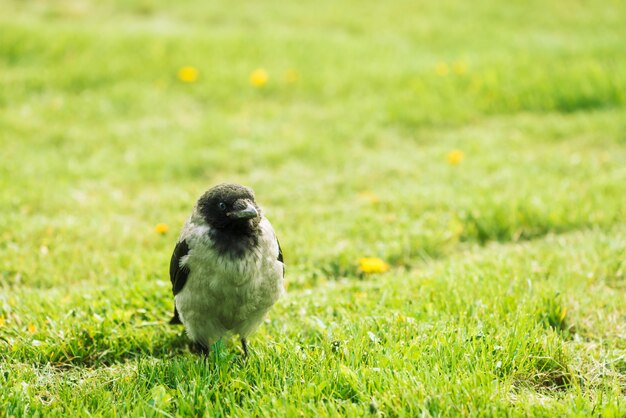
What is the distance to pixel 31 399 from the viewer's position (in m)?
3.17

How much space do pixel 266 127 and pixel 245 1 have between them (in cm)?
519

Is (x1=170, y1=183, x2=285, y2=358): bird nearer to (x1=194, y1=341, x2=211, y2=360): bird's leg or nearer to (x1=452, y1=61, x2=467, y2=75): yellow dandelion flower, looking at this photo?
(x1=194, y1=341, x2=211, y2=360): bird's leg

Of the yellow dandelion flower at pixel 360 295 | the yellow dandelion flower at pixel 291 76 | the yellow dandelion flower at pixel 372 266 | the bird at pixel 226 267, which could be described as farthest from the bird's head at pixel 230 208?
the yellow dandelion flower at pixel 291 76

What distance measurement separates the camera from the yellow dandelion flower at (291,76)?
8.90 meters

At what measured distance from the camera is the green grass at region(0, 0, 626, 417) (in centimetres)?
334

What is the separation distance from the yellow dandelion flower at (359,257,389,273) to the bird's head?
1.44m

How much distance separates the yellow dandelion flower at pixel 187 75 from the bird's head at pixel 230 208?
5.48m

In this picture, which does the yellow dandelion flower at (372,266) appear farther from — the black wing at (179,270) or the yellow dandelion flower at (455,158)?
the yellow dandelion flower at (455,158)

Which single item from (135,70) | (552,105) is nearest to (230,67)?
(135,70)

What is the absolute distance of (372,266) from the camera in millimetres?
4887

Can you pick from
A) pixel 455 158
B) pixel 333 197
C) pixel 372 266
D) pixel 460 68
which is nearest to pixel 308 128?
pixel 333 197

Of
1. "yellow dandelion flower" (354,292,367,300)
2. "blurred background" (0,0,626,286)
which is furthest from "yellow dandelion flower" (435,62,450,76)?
"yellow dandelion flower" (354,292,367,300)

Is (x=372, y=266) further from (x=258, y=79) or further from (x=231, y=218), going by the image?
(x=258, y=79)

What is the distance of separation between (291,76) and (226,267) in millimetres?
5810
